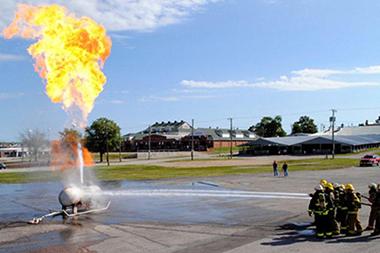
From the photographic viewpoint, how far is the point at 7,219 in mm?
17984

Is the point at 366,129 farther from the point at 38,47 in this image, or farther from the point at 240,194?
the point at 38,47

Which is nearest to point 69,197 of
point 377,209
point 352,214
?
point 352,214

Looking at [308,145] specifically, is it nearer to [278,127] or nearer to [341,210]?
[278,127]

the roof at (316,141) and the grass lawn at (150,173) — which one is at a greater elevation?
the roof at (316,141)

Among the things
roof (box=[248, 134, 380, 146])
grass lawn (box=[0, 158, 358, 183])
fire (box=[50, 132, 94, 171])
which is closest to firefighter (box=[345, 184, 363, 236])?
fire (box=[50, 132, 94, 171])

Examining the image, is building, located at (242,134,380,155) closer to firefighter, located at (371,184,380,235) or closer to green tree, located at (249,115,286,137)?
green tree, located at (249,115,286,137)

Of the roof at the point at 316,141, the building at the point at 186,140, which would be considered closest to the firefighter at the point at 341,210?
the roof at the point at 316,141

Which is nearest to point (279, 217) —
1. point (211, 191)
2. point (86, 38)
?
point (211, 191)

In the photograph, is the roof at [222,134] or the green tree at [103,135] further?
the roof at [222,134]

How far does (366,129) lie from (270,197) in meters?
140

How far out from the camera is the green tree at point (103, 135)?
77.0 m

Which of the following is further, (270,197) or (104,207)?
(270,197)

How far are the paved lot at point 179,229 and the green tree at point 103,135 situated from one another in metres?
54.5

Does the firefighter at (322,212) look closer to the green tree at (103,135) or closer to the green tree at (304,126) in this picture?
the green tree at (103,135)
